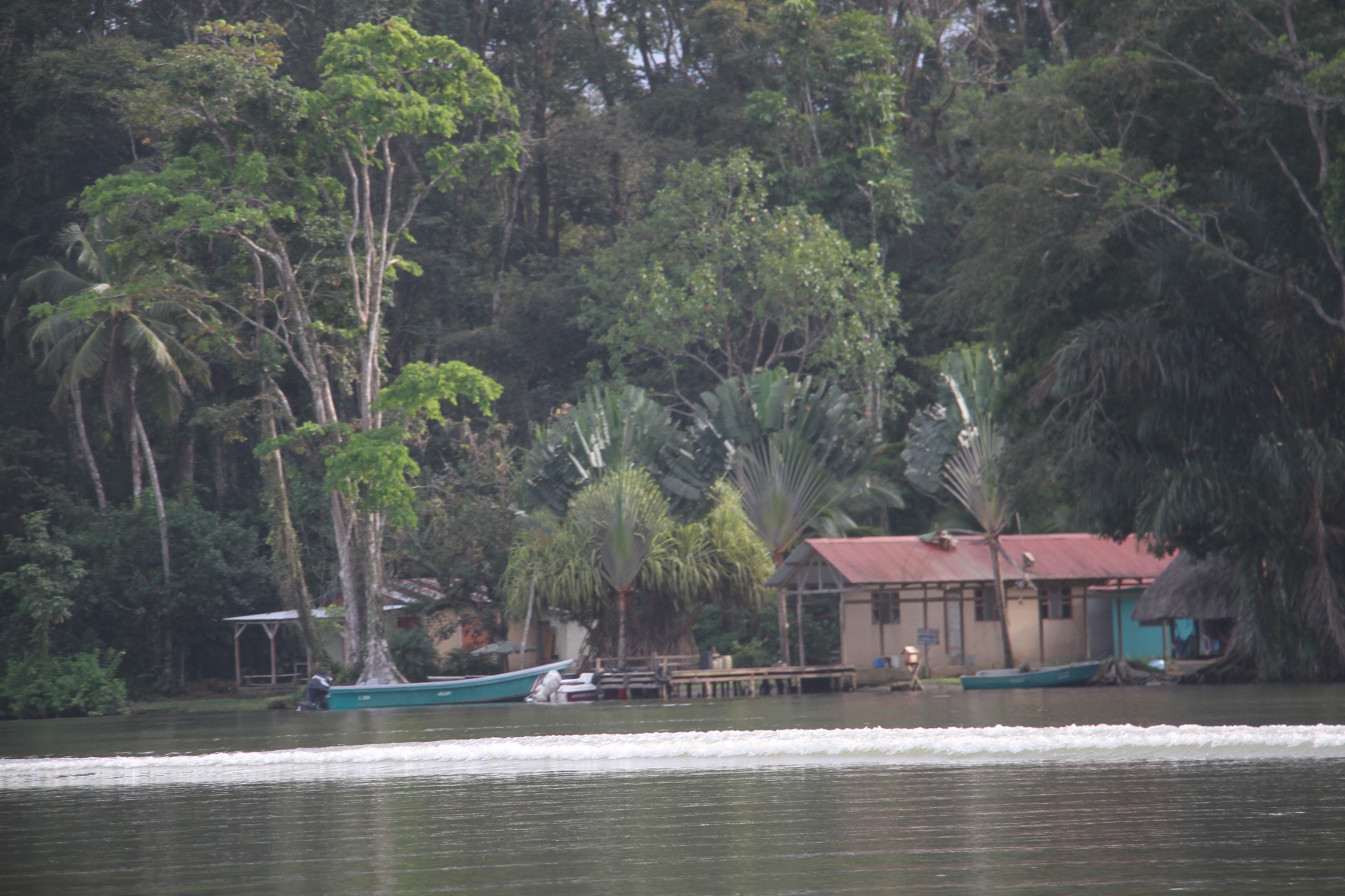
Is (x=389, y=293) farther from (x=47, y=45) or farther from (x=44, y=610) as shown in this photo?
(x=47, y=45)

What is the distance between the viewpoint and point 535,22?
1841 inches

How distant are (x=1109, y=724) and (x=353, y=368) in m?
25.8

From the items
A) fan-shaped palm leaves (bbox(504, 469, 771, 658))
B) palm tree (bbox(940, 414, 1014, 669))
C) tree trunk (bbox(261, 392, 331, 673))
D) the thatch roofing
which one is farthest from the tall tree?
the thatch roofing

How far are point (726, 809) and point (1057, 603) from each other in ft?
87.4

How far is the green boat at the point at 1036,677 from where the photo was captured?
27891mm

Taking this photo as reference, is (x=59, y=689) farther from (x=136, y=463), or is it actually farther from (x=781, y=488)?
(x=781, y=488)

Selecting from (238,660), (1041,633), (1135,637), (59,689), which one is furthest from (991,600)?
(59,689)

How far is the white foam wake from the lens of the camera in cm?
1225

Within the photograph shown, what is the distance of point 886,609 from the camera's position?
33469mm

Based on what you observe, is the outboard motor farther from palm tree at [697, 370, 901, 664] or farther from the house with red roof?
palm tree at [697, 370, 901, 664]

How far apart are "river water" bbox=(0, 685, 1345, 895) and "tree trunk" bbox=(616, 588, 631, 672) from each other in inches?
544

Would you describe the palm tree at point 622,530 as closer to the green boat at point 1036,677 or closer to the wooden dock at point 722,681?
the wooden dock at point 722,681

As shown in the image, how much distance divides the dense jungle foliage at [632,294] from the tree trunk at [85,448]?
258 millimetres

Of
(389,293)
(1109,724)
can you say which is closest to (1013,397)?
(1109,724)
